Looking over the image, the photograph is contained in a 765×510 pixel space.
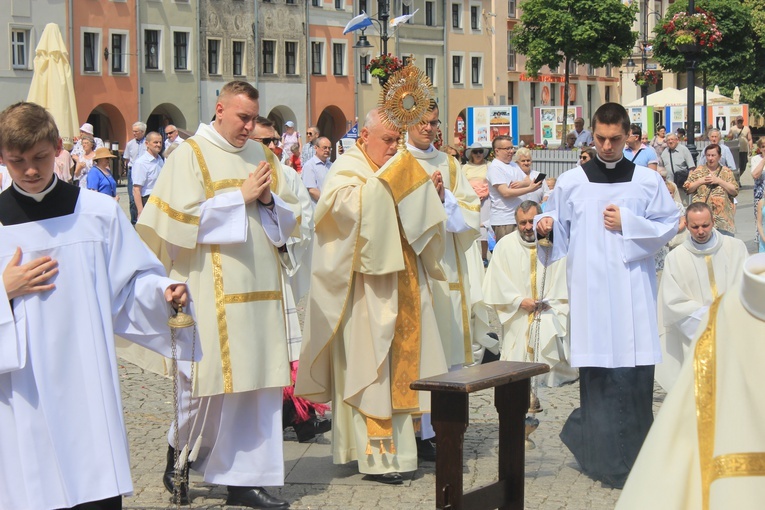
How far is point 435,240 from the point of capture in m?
7.07

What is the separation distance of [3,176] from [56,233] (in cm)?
803

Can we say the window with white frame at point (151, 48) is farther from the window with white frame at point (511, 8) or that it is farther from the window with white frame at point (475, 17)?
the window with white frame at point (511, 8)

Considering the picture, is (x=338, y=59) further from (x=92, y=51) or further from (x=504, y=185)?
(x=504, y=185)

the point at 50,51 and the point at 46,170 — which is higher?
the point at 50,51

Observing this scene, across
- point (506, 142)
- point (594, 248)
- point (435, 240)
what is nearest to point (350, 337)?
point (435, 240)

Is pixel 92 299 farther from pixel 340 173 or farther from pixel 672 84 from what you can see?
pixel 672 84

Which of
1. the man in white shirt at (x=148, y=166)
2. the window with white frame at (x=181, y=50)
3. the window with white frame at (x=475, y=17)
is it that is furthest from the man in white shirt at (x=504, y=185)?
the window with white frame at (x=475, y=17)

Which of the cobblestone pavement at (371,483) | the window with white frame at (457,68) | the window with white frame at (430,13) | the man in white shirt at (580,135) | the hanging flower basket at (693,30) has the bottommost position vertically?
the cobblestone pavement at (371,483)

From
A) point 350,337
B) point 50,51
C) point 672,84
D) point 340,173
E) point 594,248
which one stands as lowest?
point 350,337

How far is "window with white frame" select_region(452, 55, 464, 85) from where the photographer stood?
2437 inches

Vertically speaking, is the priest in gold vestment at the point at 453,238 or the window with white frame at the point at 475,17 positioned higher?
the window with white frame at the point at 475,17

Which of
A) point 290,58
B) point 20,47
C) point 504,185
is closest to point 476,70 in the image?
point 290,58

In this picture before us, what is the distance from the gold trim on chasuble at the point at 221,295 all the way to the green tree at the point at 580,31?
4772 centimetres

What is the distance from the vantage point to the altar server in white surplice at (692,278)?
8.13 m
